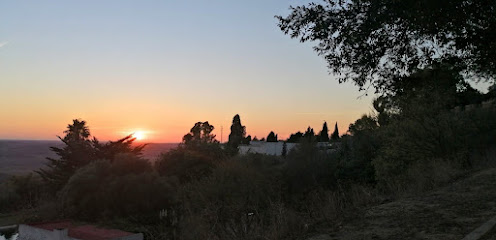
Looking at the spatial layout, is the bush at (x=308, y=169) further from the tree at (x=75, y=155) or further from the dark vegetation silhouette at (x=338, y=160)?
the tree at (x=75, y=155)

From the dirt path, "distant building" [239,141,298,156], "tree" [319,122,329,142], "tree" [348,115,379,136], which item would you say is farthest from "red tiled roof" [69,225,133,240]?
"tree" [319,122,329,142]

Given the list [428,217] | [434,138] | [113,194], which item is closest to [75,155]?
[113,194]

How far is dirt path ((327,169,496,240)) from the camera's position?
5941 mm

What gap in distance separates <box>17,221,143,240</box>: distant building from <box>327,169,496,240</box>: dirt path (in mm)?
22617

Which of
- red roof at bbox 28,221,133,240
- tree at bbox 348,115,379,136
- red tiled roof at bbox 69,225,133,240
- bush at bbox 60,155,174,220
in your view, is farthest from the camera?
tree at bbox 348,115,379,136

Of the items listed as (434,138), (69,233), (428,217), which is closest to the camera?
(428,217)

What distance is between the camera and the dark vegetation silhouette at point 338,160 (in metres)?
7.29

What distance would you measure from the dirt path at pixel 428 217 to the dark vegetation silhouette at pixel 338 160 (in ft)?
1.82

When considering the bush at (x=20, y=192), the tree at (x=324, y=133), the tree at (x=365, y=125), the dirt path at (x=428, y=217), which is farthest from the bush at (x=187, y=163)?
the tree at (x=324, y=133)

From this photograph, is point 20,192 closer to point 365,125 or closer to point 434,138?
point 365,125

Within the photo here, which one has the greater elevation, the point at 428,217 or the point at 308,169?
the point at 428,217

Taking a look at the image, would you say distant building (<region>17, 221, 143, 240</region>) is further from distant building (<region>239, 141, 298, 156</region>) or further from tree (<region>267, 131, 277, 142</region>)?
tree (<region>267, 131, 277, 142</region>)

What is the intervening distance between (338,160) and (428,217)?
3868cm

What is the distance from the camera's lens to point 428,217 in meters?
6.97
